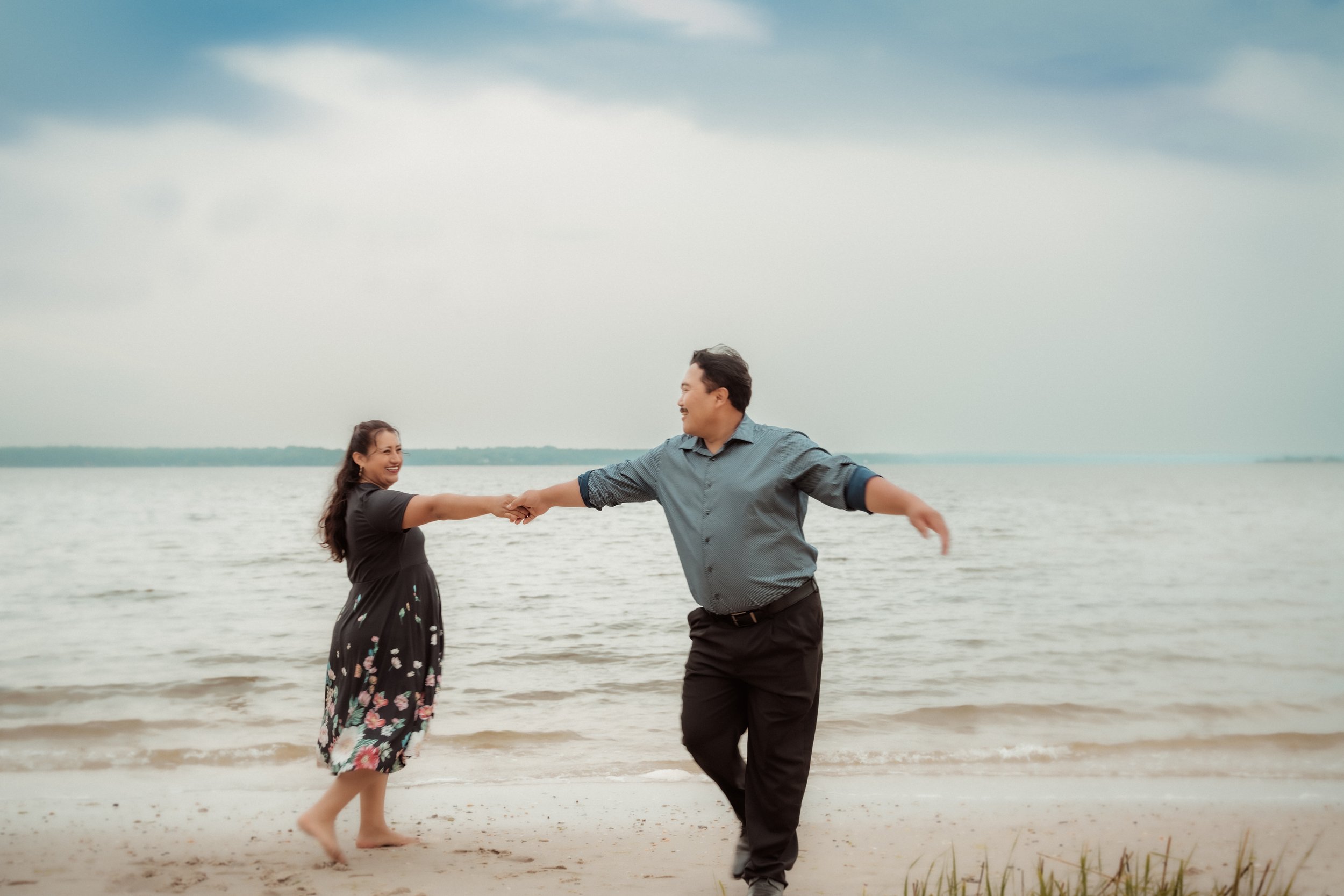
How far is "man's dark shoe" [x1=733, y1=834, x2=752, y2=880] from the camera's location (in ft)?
13.4

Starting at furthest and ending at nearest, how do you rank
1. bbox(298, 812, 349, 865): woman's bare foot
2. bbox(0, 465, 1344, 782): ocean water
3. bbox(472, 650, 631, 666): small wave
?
bbox(472, 650, 631, 666): small wave
bbox(0, 465, 1344, 782): ocean water
bbox(298, 812, 349, 865): woman's bare foot

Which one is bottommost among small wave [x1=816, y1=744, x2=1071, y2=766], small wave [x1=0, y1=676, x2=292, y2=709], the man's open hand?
small wave [x1=0, y1=676, x2=292, y2=709]

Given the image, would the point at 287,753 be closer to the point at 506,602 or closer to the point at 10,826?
the point at 10,826

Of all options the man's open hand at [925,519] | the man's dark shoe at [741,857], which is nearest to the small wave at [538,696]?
the man's dark shoe at [741,857]

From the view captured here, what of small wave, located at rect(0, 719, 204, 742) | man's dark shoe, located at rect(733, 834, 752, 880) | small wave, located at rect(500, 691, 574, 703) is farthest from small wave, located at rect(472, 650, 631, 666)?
man's dark shoe, located at rect(733, 834, 752, 880)

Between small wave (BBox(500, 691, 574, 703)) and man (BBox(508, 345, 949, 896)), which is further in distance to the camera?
small wave (BBox(500, 691, 574, 703))

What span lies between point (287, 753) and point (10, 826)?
233cm

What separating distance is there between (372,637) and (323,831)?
0.91 m

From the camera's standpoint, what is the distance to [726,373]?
400cm

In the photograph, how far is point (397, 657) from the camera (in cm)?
459

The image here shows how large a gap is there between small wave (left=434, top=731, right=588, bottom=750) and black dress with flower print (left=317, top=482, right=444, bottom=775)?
344 cm

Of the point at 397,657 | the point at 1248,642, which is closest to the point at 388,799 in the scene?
the point at 397,657

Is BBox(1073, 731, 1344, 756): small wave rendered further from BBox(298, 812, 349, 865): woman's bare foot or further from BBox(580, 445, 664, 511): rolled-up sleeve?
→ BBox(298, 812, 349, 865): woman's bare foot

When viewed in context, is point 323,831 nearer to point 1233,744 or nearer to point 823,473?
point 823,473
